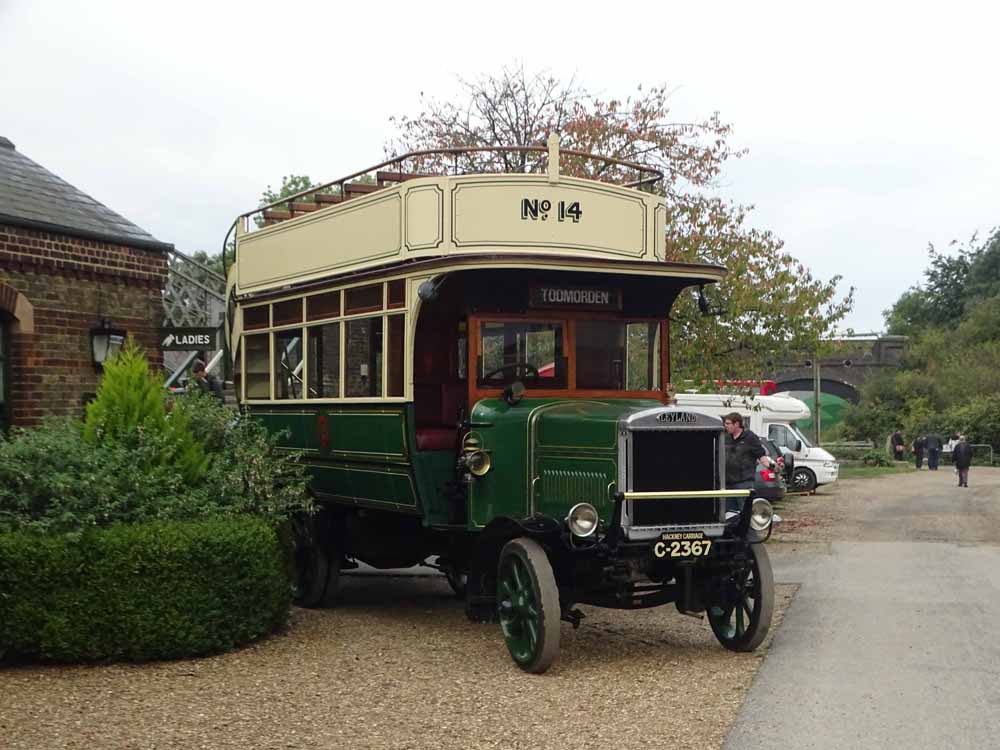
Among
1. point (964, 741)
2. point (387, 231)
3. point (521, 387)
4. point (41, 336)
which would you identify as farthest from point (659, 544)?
point (41, 336)

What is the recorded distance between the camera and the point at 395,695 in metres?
8.06

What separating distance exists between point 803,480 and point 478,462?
2297 centimetres

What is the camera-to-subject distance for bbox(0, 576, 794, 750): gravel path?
7.01m

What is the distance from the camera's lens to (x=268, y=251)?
1256cm

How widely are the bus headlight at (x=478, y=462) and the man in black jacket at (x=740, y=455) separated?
516 cm

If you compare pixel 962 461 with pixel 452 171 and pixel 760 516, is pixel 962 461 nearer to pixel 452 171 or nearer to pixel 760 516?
pixel 452 171

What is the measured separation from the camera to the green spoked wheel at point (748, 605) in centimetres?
921

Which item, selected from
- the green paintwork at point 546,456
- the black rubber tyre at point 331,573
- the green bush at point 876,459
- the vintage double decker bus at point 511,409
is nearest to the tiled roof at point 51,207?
the vintage double decker bus at point 511,409

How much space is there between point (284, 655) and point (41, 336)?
20.4 ft

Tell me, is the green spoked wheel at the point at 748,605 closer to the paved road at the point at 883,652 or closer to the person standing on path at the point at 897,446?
the paved road at the point at 883,652

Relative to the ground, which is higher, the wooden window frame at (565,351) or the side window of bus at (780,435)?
the wooden window frame at (565,351)

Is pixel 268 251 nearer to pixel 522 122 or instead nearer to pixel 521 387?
pixel 521 387

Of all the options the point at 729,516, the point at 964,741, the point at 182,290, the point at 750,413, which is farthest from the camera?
the point at 750,413

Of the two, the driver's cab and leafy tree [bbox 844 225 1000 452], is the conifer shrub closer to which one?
the driver's cab
